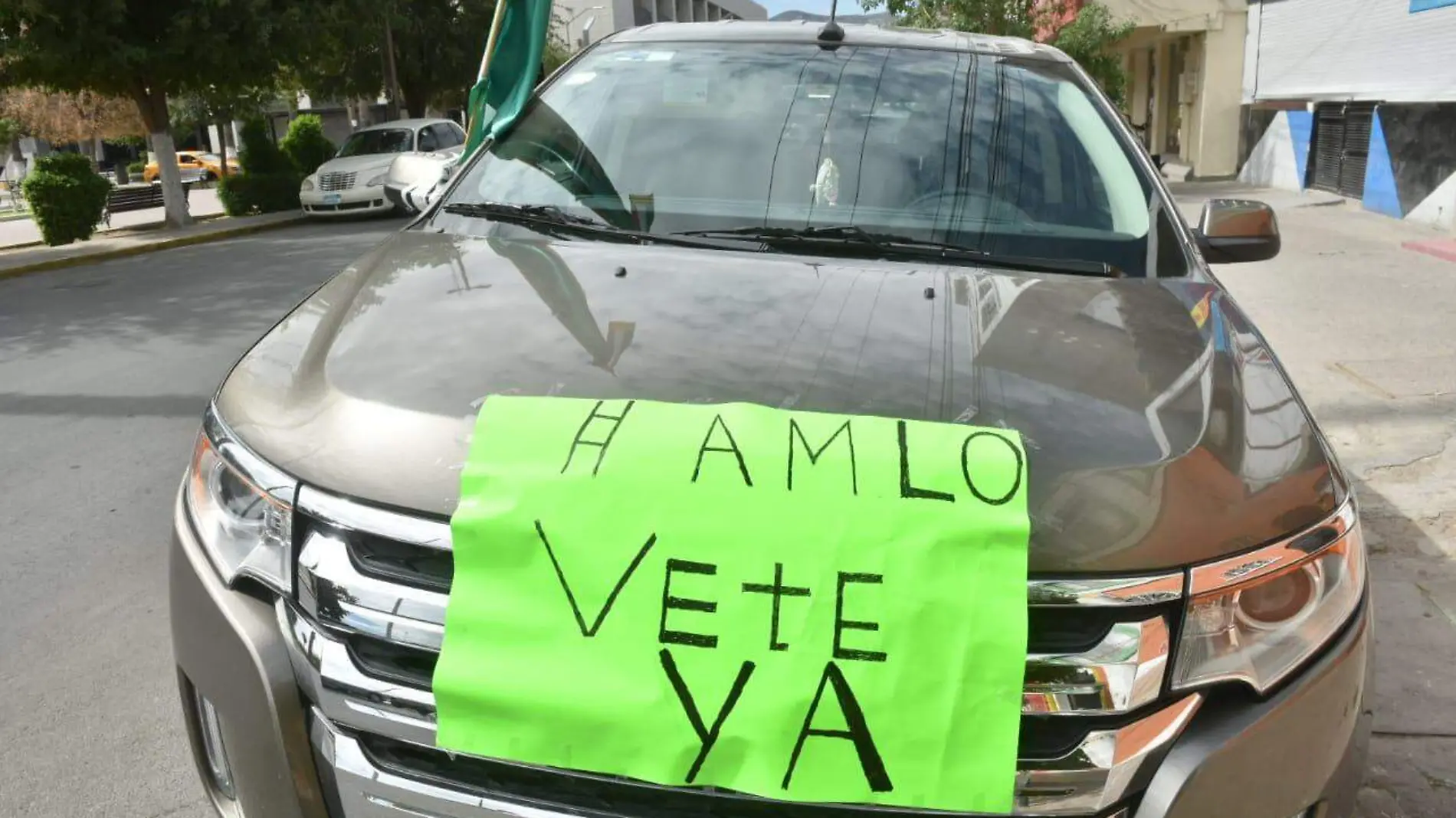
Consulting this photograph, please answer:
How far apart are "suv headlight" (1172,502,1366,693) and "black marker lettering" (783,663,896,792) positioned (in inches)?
15.8

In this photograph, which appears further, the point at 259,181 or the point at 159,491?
the point at 259,181

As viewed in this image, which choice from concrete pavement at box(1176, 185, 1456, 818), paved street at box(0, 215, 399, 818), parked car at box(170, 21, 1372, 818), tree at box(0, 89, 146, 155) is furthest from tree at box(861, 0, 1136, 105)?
tree at box(0, 89, 146, 155)

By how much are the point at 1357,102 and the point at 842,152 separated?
50.9 feet

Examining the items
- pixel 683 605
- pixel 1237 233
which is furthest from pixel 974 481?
pixel 1237 233

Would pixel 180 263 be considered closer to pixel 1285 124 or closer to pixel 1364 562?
pixel 1364 562

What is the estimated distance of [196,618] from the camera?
6.04ft

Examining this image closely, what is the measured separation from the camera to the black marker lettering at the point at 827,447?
161 centimetres

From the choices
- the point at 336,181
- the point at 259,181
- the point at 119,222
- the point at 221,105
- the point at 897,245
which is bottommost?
the point at 119,222

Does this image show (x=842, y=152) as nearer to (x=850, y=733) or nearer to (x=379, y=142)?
(x=850, y=733)

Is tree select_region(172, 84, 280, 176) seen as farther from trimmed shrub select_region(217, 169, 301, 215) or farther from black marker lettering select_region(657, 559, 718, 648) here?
black marker lettering select_region(657, 559, 718, 648)

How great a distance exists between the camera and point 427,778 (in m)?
1.63

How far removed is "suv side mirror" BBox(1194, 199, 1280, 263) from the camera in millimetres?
3080

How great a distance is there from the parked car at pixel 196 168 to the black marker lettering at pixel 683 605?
41.9 meters

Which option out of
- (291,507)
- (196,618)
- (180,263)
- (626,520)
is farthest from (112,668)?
(180,263)
